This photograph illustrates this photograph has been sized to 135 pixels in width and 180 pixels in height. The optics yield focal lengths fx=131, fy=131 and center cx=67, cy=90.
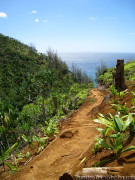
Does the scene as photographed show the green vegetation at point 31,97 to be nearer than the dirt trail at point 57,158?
No

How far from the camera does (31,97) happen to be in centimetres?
632

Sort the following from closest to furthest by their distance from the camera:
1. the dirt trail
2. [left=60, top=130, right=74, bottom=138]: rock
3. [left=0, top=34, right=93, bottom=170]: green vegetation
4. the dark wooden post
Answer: the dirt trail
[left=60, top=130, right=74, bottom=138]: rock
[left=0, top=34, right=93, bottom=170]: green vegetation
the dark wooden post

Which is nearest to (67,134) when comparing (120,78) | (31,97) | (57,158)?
(57,158)

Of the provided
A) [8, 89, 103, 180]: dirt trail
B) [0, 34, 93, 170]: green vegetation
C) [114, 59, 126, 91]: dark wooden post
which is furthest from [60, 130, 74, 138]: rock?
[114, 59, 126, 91]: dark wooden post

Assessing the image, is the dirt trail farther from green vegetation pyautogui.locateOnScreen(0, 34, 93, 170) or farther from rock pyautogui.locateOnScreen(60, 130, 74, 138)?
green vegetation pyautogui.locateOnScreen(0, 34, 93, 170)

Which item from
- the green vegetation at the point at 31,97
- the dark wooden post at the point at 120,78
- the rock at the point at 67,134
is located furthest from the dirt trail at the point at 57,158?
the dark wooden post at the point at 120,78

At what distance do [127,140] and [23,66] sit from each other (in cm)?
3817

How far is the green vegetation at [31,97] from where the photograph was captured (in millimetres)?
3922

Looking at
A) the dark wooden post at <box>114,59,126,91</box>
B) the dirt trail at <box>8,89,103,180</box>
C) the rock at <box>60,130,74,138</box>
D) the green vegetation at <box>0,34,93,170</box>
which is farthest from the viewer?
the dark wooden post at <box>114,59,126,91</box>

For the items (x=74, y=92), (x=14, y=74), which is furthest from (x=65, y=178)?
(x=14, y=74)

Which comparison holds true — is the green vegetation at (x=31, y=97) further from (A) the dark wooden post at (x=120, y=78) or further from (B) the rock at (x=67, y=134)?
(A) the dark wooden post at (x=120, y=78)

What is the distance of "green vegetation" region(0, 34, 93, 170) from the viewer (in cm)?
392

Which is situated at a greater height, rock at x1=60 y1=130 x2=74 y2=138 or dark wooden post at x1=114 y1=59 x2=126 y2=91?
dark wooden post at x1=114 y1=59 x2=126 y2=91

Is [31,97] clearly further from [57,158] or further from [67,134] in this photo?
[57,158]
